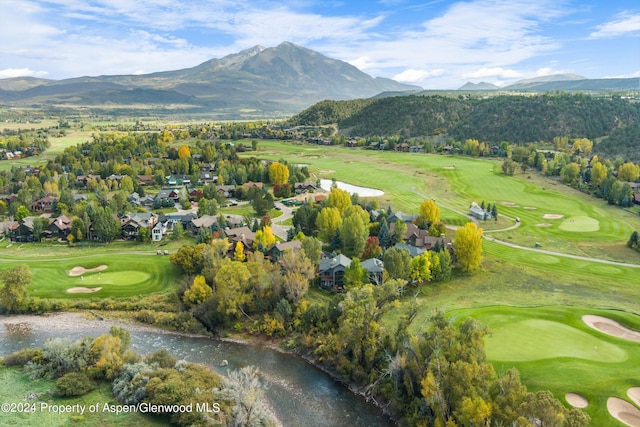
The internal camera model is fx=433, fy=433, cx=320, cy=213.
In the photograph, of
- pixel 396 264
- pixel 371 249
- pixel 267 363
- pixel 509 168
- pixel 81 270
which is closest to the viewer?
pixel 267 363

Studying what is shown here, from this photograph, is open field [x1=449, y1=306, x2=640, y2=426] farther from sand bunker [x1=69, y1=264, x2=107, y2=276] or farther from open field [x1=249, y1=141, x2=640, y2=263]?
sand bunker [x1=69, y1=264, x2=107, y2=276]

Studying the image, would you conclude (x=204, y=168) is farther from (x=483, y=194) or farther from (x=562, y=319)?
(x=562, y=319)

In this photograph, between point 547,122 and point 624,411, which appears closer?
point 624,411

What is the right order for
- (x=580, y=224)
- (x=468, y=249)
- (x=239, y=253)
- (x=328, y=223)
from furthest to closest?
1. (x=580, y=224)
2. (x=328, y=223)
3. (x=239, y=253)
4. (x=468, y=249)

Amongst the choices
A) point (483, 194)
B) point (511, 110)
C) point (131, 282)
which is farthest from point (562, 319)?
point (511, 110)

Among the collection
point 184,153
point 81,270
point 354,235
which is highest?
point 184,153

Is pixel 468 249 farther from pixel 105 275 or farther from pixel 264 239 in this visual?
pixel 105 275

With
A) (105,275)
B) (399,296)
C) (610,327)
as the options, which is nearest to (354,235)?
(399,296)
